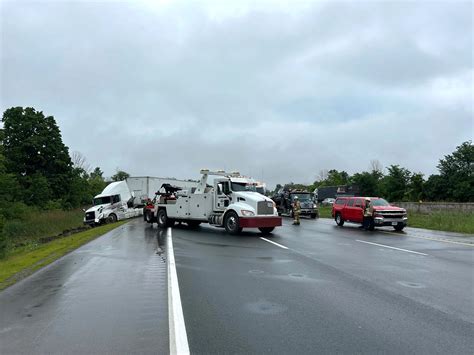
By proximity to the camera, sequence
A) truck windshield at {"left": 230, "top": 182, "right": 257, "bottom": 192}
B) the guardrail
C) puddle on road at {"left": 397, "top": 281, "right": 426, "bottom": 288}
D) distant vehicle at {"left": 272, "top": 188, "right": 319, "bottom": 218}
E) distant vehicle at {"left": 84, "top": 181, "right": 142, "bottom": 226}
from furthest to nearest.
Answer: the guardrail → distant vehicle at {"left": 272, "top": 188, "right": 319, "bottom": 218} → distant vehicle at {"left": 84, "top": 181, "right": 142, "bottom": 226} → truck windshield at {"left": 230, "top": 182, "right": 257, "bottom": 192} → puddle on road at {"left": 397, "top": 281, "right": 426, "bottom": 288}

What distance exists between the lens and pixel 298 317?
603 centimetres

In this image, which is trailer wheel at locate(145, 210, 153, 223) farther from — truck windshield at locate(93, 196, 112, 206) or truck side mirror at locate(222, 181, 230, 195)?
truck windshield at locate(93, 196, 112, 206)

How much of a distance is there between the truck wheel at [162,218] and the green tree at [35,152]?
33.7 m

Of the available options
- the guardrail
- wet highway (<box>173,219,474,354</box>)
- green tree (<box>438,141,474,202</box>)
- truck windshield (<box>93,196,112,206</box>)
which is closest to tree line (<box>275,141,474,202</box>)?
green tree (<box>438,141,474,202</box>)

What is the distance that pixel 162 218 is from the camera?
80.5 ft

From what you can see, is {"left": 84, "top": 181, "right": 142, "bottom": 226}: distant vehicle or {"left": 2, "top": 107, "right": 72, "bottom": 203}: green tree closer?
{"left": 84, "top": 181, "right": 142, "bottom": 226}: distant vehicle

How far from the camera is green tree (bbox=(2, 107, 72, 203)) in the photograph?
53.5m

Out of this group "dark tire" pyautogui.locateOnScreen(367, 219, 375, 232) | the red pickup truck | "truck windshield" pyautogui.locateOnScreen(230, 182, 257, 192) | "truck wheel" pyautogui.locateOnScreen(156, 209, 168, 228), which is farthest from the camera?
"truck wheel" pyautogui.locateOnScreen(156, 209, 168, 228)

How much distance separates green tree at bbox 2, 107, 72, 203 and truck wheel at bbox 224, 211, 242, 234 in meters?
40.3

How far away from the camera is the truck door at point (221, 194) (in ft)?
67.6

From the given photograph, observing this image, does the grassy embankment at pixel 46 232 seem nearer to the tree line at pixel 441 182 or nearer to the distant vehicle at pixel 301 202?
the distant vehicle at pixel 301 202

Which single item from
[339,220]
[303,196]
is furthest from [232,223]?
[303,196]

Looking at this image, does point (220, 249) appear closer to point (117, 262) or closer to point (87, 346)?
point (117, 262)

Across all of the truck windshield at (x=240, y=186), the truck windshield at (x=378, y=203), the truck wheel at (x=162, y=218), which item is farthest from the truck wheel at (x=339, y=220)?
the truck wheel at (x=162, y=218)
